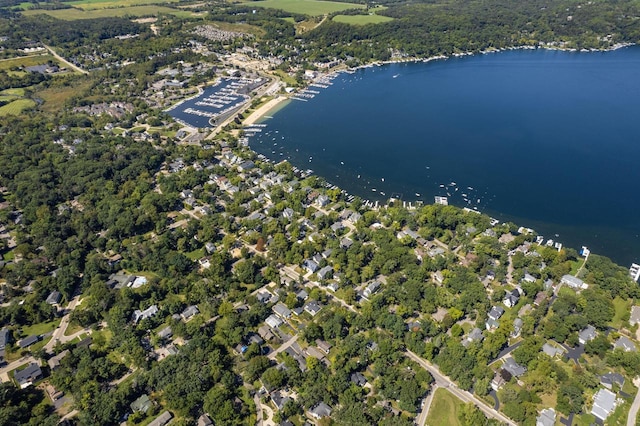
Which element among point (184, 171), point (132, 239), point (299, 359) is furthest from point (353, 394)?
point (184, 171)

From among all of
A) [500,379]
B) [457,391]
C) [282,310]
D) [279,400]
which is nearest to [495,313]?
[500,379]

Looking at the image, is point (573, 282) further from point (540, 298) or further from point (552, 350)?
point (552, 350)

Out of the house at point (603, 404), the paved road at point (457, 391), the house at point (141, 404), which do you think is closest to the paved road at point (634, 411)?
the house at point (603, 404)

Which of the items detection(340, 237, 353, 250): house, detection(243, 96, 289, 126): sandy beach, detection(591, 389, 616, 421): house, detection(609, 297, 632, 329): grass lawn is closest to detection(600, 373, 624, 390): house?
detection(591, 389, 616, 421): house

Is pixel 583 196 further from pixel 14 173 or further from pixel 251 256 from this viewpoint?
pixel 14 173

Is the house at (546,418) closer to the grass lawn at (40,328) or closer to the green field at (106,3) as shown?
the grass lawn at (40,328)

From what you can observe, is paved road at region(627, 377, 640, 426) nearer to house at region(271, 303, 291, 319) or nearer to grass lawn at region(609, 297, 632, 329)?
grass lawn at region(609, 297, 632, 329)
